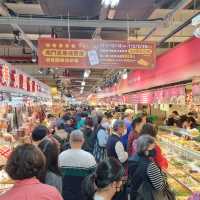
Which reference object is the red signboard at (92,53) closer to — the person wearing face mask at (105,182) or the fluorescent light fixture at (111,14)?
the fluorescent light fixture at (111,14)

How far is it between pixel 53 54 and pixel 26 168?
756cm

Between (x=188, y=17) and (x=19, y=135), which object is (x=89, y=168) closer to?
(x=19, y=135)

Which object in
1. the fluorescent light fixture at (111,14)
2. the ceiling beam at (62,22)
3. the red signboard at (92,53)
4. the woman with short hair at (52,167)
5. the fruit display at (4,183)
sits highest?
the fluorescent light fixture at (111,14)

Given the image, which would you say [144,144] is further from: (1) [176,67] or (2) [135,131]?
(1) [176,67]

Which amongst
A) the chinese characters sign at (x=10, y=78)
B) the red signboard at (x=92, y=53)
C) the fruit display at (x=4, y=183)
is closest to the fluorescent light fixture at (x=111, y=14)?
the red signboard at (x=92, y=53)

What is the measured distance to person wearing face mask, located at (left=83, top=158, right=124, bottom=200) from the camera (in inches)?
125

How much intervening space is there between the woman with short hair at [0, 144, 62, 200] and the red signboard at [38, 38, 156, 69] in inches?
288

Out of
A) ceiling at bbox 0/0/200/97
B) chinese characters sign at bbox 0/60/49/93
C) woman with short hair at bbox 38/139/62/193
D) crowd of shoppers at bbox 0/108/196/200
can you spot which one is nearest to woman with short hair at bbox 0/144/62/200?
crowd of shoppers at bbox 0/108/196/200

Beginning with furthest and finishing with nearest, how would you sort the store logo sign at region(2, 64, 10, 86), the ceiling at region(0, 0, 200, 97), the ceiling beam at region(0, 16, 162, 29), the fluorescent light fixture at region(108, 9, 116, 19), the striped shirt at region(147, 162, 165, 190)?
the store logo sign at region(2, 64, 10, 86), the ceiling beam at region(0, 16, 162, 29), the fluorescent light fixture at region(108, 9, 116, 19), the ceiling at region(0, 0, 200, 97), the striped shirt at region(147, 162, 165, 190)

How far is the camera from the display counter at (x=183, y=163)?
5.86m

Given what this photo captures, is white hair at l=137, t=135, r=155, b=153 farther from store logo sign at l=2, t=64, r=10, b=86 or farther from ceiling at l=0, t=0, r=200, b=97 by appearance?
store logo sign at l=2, t=64, r=10, b=86

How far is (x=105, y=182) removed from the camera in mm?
3207

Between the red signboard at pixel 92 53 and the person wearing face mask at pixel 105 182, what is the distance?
268 inches

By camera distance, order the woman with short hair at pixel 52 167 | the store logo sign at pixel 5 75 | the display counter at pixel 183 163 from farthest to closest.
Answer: the store logo sign at pixel 5 75, the display counter at pixel 183 163, the woman with short hair at pixel 52 167
